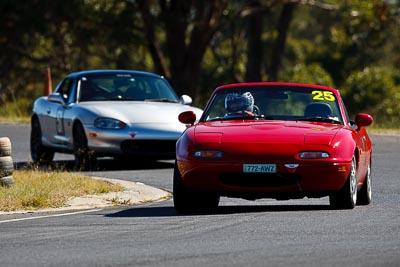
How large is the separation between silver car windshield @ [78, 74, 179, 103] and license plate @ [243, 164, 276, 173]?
320 inches

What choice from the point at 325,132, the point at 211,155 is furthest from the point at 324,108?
the point at 211,155

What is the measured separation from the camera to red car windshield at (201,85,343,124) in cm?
1340

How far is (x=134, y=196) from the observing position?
14828 mm

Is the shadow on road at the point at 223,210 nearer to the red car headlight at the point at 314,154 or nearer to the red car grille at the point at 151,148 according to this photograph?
the red car headlight at the point at 314,154

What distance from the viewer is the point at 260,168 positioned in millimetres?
12047

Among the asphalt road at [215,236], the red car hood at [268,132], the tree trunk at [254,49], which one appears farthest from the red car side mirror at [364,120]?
the tree trunk at [254,49]

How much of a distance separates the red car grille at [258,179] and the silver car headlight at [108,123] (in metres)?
6.97

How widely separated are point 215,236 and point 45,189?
4.34 meters

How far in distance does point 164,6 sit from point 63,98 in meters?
20.1

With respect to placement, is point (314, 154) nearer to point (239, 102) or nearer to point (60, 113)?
point (239, 102)

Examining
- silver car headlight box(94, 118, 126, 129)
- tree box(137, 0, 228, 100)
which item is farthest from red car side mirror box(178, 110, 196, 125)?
tree box(137, 0, 228, 100)

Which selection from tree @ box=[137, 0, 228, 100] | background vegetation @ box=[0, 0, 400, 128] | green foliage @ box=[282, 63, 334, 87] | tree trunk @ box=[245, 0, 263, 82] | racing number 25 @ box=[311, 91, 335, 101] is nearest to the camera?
racing number 25 @ box=[311, 91, 335, 101]

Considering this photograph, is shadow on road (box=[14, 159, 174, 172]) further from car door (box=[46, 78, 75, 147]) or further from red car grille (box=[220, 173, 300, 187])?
red car grille (box=[220, 173, 300, 187])

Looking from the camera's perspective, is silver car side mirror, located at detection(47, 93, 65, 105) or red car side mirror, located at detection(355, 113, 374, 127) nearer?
red car side mirror, located at detection(355, 113, 374, 127)
